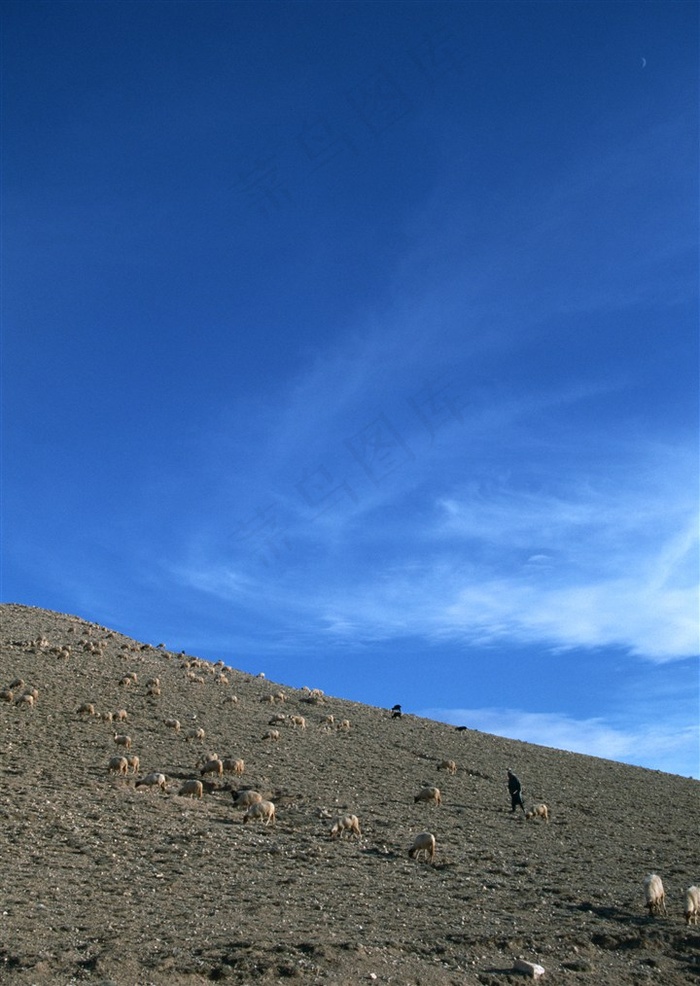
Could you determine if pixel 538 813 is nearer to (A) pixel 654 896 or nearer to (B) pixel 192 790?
(A) pixel 654 896

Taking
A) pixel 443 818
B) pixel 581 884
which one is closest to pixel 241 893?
pixel 581 884

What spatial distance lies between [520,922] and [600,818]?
15486mm

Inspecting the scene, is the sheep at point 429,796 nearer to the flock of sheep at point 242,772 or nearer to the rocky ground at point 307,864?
the flock of sheep at point 242,772

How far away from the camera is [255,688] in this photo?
51.4 meters

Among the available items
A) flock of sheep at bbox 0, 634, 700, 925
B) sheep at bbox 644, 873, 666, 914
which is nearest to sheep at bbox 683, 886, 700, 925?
flock of sheep at bbox 0, 634, 700, 925

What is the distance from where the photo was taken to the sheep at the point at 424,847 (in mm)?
20453

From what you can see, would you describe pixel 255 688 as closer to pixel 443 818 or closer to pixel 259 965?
pixel 443 818

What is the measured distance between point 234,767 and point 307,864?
964 centimetres

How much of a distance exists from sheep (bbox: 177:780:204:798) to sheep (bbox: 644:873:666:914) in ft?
42.7

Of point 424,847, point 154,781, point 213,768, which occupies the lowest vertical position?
point 424,847

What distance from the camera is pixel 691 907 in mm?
16875

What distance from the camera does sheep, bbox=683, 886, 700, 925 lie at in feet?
55.3

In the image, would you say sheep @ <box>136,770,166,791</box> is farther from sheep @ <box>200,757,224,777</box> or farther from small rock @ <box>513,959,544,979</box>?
small rock @ <box>513,959,544,979</box>

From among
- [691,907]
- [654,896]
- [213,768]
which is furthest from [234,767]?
[691,907]
